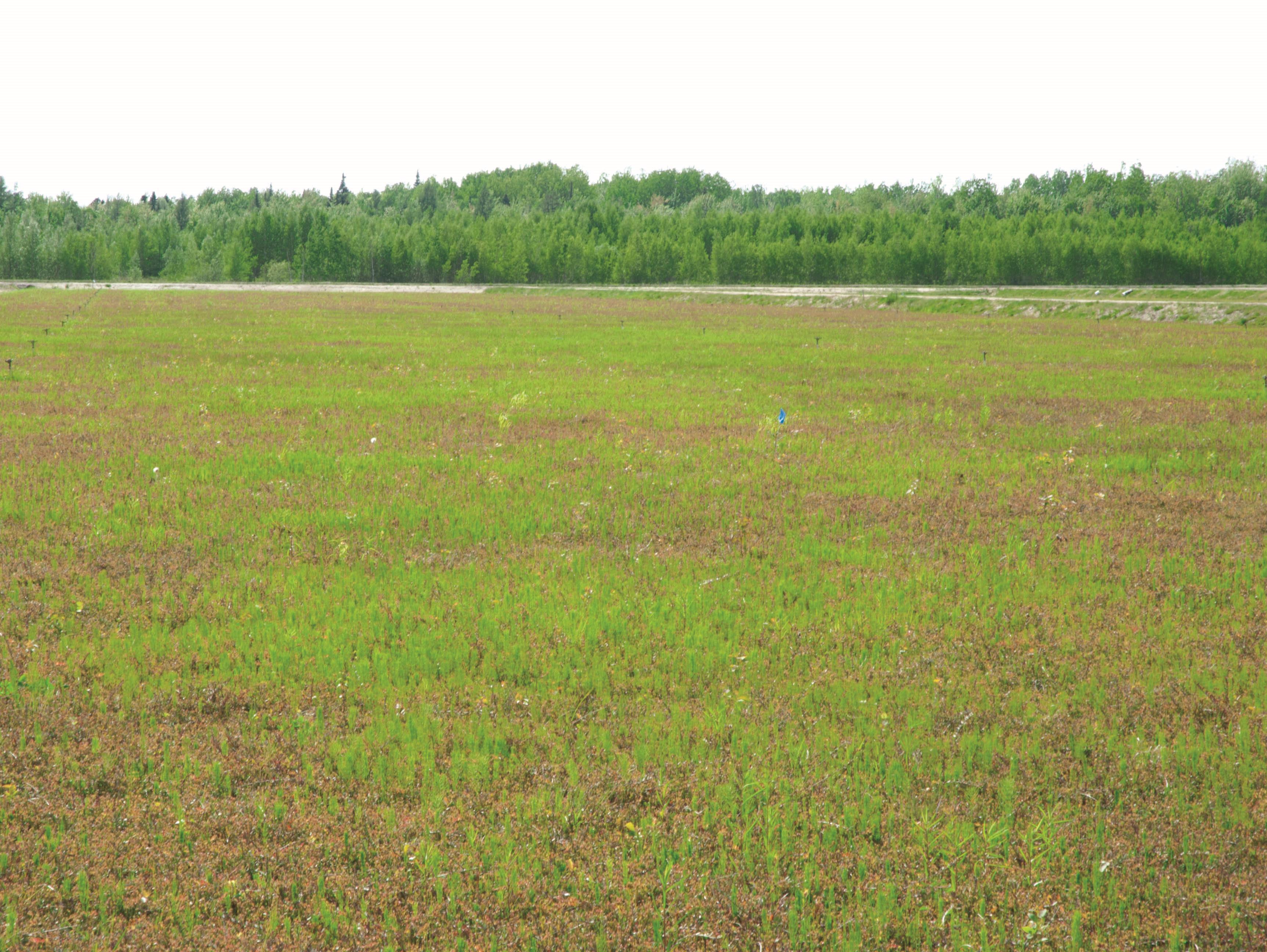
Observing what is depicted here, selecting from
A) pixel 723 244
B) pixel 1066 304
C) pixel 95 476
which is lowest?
pixel 95 476

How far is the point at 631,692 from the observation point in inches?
308

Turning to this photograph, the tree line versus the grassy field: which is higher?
the tree line

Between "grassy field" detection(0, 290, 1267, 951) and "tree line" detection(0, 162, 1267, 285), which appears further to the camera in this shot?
"tree line" detection(0, 162, 1267, 285)

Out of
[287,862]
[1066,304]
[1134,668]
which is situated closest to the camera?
[287,862]

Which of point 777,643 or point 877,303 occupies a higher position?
point 877,303

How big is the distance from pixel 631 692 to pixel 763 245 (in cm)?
14316

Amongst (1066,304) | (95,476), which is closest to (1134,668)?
(95,476)

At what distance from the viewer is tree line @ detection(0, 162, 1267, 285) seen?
386ft

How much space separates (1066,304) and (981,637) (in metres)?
64.9

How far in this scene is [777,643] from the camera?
A: 8.70 meters

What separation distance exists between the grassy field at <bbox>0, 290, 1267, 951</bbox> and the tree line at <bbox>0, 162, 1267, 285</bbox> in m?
111

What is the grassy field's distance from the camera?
5285 millimetres

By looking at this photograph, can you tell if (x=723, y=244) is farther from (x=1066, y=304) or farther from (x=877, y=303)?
(x=1066, y=304)

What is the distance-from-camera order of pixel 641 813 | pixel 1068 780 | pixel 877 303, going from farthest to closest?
1. pixel 877 303
2. pixel 1068 780
3. pixel 641 813
